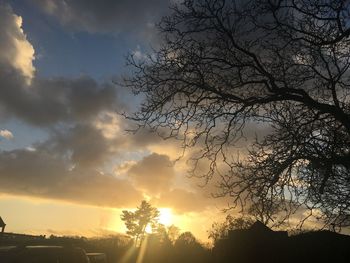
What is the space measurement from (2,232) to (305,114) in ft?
102

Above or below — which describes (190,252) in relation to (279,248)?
above

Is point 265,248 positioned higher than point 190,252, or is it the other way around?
point 190,252

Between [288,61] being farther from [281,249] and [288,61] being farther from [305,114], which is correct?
[281,249]

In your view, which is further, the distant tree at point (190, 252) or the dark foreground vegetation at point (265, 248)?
the distant tree at point (190, 252)

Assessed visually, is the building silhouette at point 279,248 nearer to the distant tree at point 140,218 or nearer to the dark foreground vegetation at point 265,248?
the dark foreground vegetation at point 265,248

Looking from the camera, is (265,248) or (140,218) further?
(140,218)

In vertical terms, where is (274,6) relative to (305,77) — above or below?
above

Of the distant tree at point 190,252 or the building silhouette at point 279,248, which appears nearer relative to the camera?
the building silhouette at point 279,248

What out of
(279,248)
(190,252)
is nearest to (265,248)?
(279,248)

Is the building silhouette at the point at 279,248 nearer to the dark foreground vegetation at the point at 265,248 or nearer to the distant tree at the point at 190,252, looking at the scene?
the dark foreground vegetation at the point at 265,248

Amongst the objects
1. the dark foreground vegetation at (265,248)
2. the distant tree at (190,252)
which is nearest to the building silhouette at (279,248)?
the dark foreground vegetation at (265,248)

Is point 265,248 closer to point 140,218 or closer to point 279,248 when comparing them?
point 279,248

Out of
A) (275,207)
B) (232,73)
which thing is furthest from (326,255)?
(232,73)

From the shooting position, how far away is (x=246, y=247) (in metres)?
35.2
